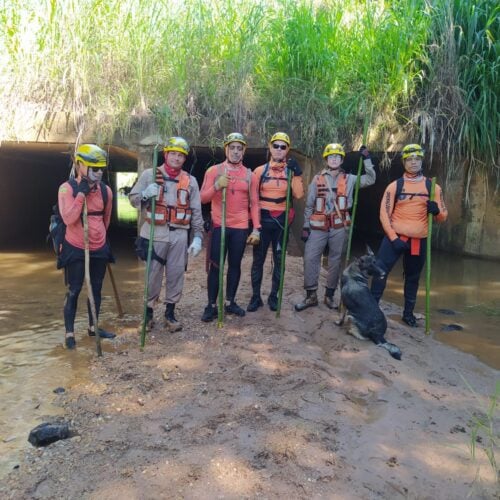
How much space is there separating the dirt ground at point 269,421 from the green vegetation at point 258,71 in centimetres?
438

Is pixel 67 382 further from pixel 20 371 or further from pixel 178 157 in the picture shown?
pixel 178 157

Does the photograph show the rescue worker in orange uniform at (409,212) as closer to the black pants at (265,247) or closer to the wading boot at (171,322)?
the black pants at (265,247)

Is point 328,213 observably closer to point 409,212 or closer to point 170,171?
point 409,212

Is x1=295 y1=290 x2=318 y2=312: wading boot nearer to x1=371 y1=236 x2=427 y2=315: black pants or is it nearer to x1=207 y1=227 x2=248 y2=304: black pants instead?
x1=371 y1=236 x2=427 y2=315: black pants

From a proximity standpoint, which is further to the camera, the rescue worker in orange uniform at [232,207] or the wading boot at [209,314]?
the wading boot at [209,314]

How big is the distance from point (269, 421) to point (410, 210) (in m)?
2.89

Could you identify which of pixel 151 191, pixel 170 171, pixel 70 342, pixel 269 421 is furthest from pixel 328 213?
pixel 70 342

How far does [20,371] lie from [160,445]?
1.87m

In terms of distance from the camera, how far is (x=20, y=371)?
12.9 ft

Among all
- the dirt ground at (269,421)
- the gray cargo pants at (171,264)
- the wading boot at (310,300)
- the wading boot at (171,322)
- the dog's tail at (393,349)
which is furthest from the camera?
the wading boot at (310,300)

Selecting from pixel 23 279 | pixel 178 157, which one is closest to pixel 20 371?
pixel 178 157

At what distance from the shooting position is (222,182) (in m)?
4.46

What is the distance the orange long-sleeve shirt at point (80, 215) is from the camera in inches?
160

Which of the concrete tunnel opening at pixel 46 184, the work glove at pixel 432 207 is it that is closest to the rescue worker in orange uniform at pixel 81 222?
the work glove at pixel 432 207
